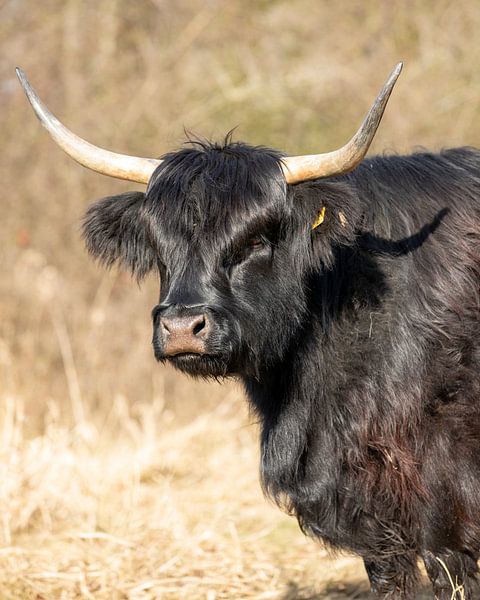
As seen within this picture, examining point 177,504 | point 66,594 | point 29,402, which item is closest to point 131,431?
point 29,402

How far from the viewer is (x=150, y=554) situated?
21.4ft

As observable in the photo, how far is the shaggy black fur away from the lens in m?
4.72

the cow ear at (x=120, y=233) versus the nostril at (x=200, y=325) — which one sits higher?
the cow ear at (x=120, y=233)

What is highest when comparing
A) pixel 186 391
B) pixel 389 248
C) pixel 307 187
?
pixel 307 187

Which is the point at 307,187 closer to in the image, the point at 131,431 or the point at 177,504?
the point at 177,504

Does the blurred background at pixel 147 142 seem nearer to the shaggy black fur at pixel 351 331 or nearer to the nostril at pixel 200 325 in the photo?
the shaggy black fur at pixel 351 331

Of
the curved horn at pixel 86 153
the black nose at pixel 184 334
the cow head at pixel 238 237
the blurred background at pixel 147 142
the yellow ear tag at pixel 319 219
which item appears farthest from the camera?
the blurred background at pixel 147 142

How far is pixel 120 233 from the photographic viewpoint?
5348mm

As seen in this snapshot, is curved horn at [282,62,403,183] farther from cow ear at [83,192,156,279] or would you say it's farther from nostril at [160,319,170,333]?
nostril at [160,319,170,333]

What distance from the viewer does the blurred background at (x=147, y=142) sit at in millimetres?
8883

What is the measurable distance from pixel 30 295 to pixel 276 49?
5.80m

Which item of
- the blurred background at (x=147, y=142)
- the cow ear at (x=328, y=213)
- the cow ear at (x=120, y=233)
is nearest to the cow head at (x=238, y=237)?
the cow ear at (x=328, y=213)

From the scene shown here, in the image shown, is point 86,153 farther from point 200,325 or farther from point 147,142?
point 147,142

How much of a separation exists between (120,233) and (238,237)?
0.90 m
